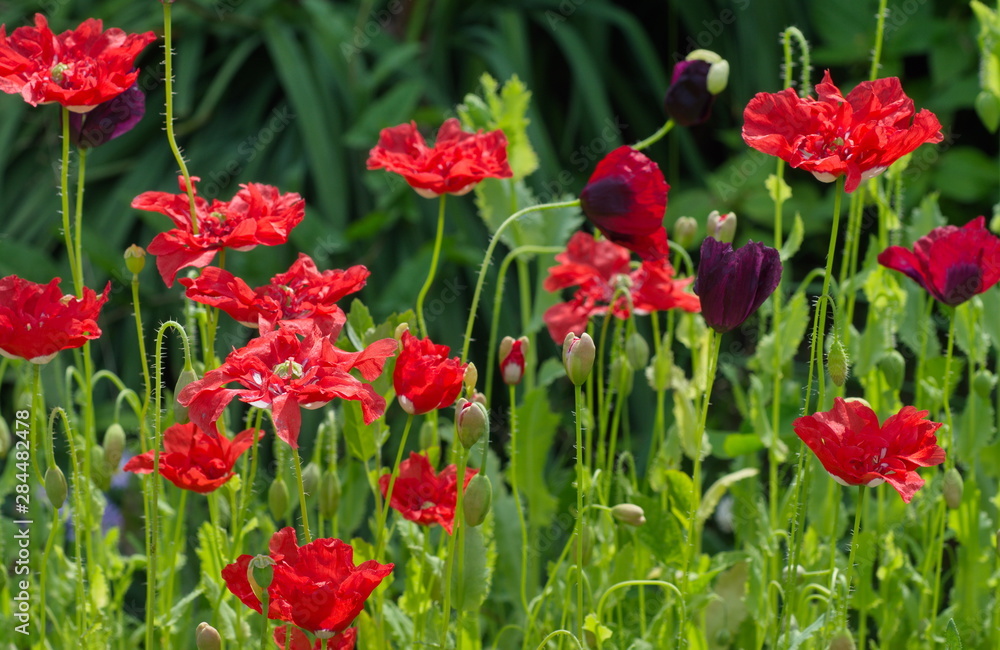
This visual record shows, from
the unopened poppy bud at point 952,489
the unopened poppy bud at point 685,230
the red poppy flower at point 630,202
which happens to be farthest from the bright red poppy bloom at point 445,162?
the unopened poppy bud at point 952,489

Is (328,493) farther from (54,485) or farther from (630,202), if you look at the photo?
(630,202)

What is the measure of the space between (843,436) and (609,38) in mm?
1584

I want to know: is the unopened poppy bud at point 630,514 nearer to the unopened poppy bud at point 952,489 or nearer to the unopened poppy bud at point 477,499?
the unopened poppy bud at point 477,499

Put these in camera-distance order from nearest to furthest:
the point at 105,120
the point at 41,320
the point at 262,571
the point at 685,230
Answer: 1. the point at 262,571
2. the point at 41,320
3. the point at 105,120
4. the point at 685,230

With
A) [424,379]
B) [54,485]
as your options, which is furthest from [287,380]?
[54,485]

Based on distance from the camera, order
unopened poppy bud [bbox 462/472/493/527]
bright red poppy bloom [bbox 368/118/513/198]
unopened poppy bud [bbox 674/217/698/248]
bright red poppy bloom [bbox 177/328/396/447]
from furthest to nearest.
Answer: unopened poppy bud [bbox 674/217/698/248]
bright red poppy bloom [bbox 368/118/513/198]
unopened poppy bud [bbox 462/472/493/527]
bright red poppy bloom [bbox 177/328/396/447]

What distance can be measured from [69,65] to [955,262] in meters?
0.60

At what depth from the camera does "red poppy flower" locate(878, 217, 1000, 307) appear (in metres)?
0.77

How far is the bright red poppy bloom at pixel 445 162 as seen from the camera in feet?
2.56

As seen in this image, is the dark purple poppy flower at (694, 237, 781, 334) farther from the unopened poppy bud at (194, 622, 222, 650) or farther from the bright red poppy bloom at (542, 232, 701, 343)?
the unopened poppy bud at (194, 622, 222, 650)

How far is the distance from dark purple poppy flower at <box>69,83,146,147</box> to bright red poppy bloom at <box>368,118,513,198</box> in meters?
0.17

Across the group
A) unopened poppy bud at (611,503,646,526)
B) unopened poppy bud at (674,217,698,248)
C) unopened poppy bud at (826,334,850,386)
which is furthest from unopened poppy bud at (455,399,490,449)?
unopened poppy bud at (674,217,698,248)

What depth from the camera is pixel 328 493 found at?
2.62 feet

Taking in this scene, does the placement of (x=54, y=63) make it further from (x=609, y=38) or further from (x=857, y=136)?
(x=609, y=38)
